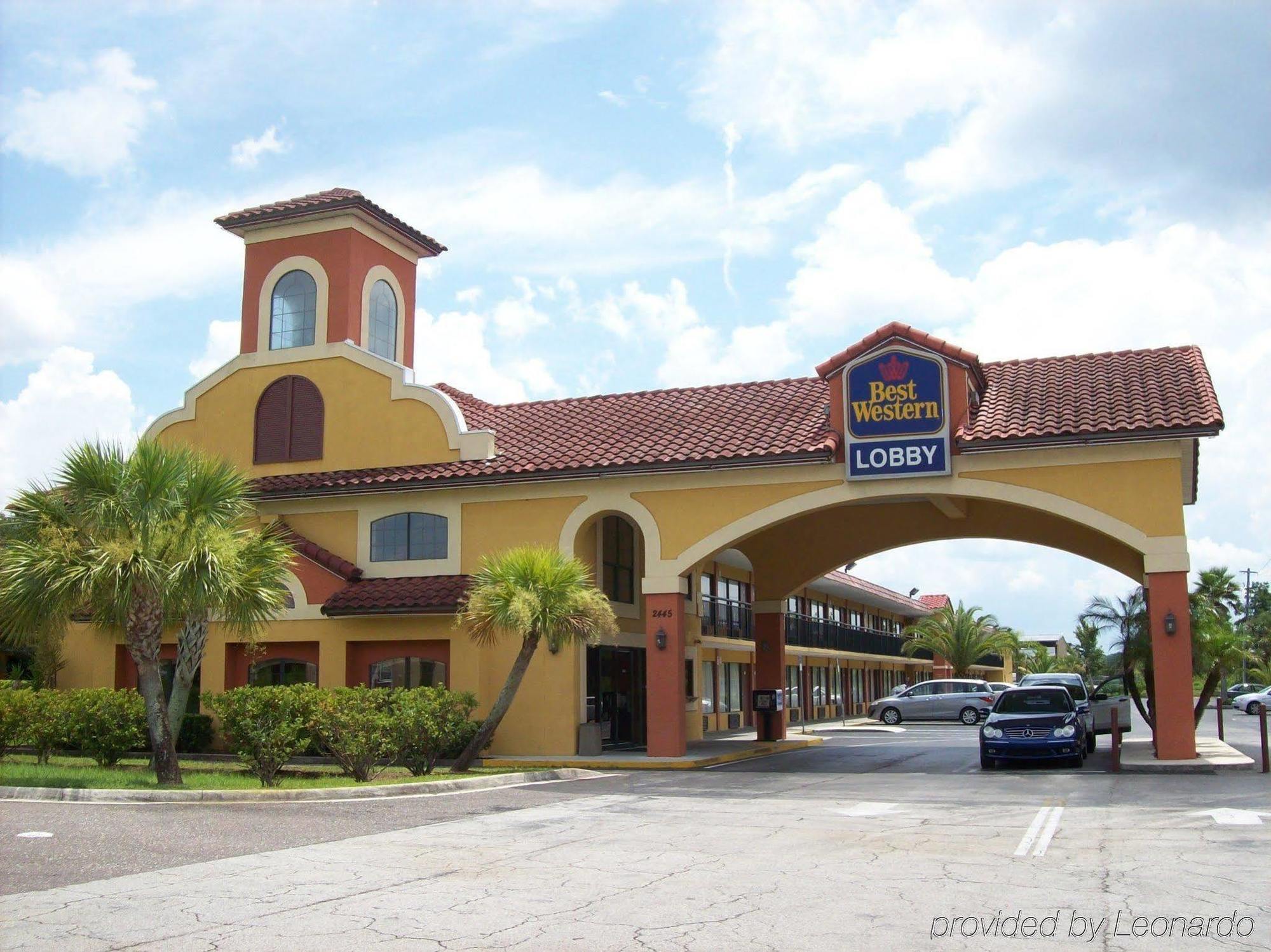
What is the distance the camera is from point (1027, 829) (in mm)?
13609

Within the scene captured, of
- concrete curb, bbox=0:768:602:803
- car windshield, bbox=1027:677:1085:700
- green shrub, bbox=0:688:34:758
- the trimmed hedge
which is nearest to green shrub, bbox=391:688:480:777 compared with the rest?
the trimmed hedge

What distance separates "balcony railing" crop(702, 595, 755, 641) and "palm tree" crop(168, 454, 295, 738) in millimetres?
18349

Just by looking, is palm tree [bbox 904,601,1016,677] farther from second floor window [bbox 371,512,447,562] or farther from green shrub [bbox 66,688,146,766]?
green shrub [bbox 66,688,146,766]

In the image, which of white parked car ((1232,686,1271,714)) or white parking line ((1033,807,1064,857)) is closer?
white parking line ((1033,807,1064,857))

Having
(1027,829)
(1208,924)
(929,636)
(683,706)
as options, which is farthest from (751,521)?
(929,636)

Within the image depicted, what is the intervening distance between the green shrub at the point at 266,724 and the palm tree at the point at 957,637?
147ft

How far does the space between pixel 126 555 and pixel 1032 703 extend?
16.5 metres

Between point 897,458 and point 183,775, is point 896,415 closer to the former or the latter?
point 897,458

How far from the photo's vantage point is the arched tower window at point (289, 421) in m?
28.1

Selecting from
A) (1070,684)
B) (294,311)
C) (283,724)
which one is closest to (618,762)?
(283,724)

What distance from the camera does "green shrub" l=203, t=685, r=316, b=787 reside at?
60.3ft

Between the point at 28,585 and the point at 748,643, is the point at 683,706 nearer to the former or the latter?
the point at 28,585

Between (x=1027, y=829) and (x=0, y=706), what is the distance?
16.8 metres

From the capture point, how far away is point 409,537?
1059 inches
